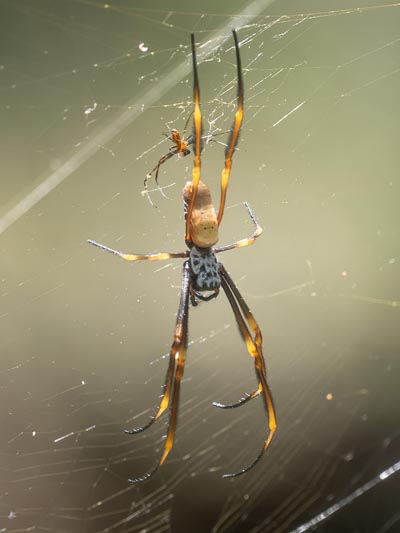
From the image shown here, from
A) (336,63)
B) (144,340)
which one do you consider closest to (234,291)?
(144,340)

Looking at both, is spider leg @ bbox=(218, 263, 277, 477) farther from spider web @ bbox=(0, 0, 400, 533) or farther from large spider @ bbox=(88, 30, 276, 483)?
spider web @ bbox=(0, 0, 400, 533)

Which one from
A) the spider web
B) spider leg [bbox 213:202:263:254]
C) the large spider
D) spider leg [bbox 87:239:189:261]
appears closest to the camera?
the large spider

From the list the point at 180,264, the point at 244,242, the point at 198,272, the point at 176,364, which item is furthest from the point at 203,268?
the point at 180,264

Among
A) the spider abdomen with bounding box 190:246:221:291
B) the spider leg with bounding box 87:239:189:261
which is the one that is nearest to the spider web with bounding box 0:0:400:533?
the spider leg with bounding box 87:239:189:261

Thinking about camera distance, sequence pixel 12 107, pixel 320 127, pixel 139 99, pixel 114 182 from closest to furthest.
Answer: pixel 139 99
pixel 114 182
pixel 12 107
pixel 320 127

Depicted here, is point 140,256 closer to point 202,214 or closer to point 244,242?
point 202,214

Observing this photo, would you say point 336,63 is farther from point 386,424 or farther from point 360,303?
point 386,424
